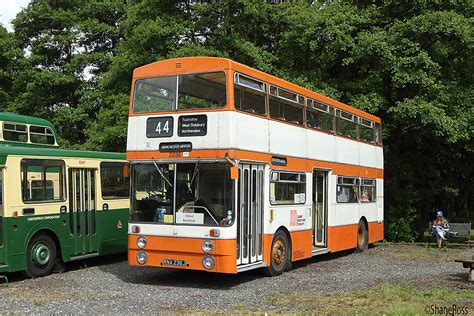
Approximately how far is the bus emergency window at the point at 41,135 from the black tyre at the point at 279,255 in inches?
289

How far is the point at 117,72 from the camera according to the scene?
28078 millimetres

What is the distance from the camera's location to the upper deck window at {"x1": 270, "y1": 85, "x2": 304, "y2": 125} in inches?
521

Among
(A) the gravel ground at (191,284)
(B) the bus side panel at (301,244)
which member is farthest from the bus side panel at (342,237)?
(B) the bus side panel at (301,244)

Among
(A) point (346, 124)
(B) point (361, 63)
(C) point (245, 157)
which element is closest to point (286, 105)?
(C) point (245, 157)

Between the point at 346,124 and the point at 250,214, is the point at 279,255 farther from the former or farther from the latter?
→ the point at 346,124

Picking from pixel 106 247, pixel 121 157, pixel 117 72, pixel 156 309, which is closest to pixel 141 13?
pixel 117 72

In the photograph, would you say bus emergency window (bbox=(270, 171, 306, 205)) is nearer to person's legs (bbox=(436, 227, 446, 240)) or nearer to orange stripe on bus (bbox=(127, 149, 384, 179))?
orange stripe on bus (bbox=(127, 149, 384, 179))

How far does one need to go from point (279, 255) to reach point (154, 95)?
4.59 meters

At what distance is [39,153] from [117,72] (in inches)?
601

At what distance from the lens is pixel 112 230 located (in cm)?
1586

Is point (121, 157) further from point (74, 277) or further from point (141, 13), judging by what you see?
point (141, 13)

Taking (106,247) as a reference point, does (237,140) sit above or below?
above

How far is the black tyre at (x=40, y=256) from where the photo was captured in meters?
13.1

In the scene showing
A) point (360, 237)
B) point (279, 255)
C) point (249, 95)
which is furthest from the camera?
point (360, 237)
